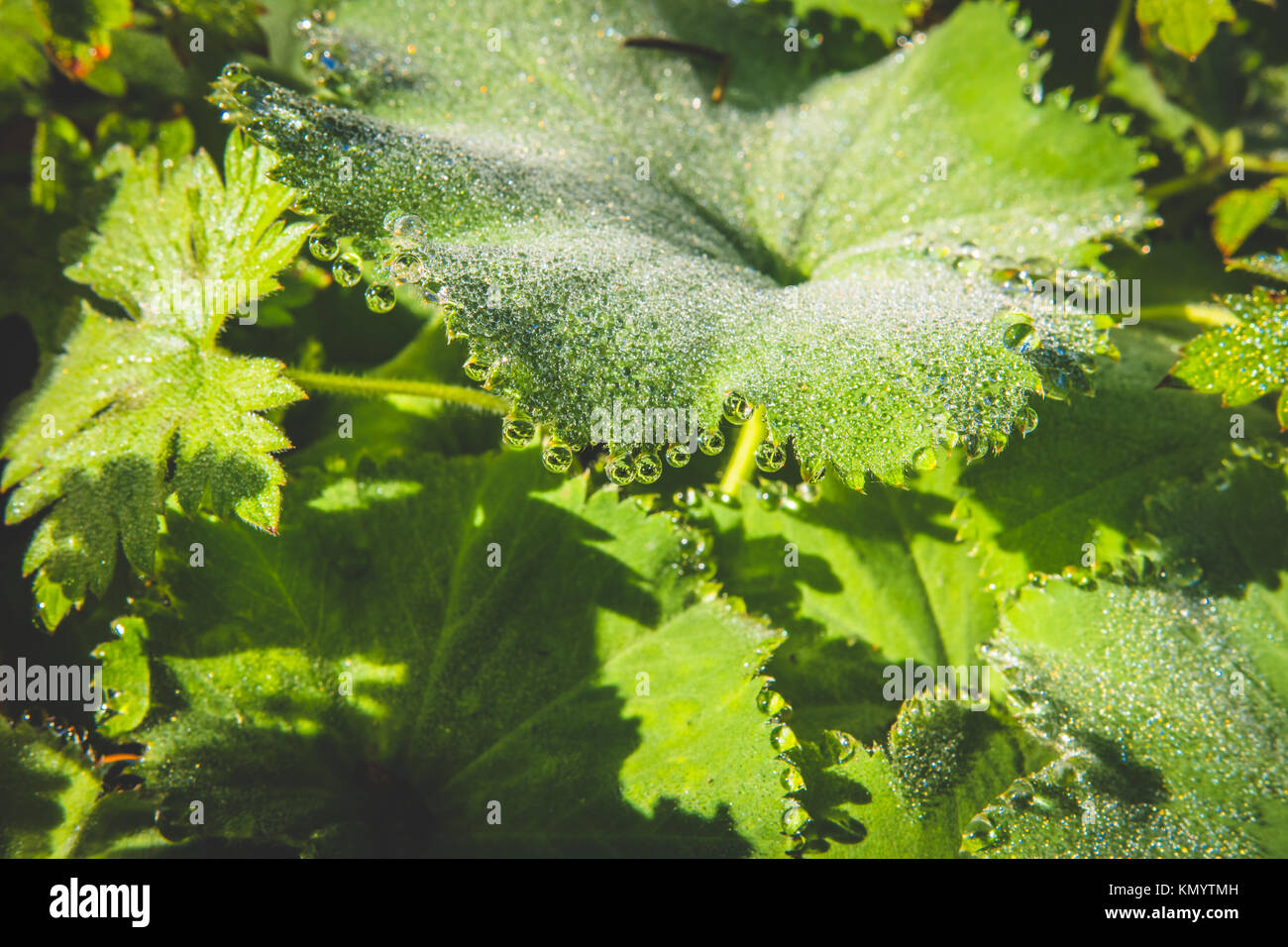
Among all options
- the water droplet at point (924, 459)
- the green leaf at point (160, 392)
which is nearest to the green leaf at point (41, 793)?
the green leaf at point (160, 392)

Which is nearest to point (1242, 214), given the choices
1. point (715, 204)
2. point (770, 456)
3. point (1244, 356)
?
point (1244, 356)

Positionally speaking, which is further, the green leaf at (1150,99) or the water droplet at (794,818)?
the green leaf at (1150,99)

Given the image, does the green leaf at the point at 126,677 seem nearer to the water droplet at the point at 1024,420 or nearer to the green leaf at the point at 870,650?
the green leaf at the point at 870,650

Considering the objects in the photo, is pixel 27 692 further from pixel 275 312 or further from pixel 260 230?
pixel 260 230

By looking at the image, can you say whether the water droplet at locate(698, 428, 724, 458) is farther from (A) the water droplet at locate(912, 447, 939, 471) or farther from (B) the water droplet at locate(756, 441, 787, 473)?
(A) the water droplet at locate(912, 447, 939, 471)

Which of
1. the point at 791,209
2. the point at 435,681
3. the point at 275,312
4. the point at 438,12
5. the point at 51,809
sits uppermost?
the point at 438,12

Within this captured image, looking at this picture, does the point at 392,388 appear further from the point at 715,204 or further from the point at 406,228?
the point at 715,204
